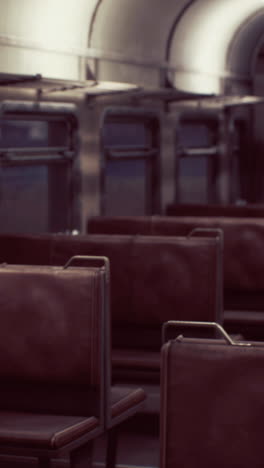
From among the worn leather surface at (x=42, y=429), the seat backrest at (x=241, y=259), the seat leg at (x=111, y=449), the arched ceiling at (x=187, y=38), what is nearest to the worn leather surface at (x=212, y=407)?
the worn leather surface at (x=42, y=429)

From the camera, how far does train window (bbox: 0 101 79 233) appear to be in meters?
6.21

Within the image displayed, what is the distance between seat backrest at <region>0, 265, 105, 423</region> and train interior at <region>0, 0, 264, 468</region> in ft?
0.16

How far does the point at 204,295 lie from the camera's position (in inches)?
186

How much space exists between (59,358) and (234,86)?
26.7 ft

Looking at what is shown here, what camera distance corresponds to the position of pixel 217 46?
34.0 ft

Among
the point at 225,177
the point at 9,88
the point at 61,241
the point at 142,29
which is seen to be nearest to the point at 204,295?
the point at 61,241

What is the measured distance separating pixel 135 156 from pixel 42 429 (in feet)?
17.1

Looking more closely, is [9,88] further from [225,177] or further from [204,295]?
[225,177]

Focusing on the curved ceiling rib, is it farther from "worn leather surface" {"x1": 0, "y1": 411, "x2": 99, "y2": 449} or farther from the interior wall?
"worn leather surface" {"x1": 0, "y1": 411, "x2": 99, "y2": 449}

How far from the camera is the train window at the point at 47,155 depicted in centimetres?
621

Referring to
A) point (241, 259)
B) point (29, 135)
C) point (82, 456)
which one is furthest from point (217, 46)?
point (82, 456)

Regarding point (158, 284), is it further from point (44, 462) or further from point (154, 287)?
point (44, 462)

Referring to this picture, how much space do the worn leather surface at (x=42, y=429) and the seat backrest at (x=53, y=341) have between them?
0.24 ft

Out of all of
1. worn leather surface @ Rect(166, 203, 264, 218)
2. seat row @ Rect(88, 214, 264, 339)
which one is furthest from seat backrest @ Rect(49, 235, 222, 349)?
worn leather surface @ Rect(166, 203, 264, 218)
